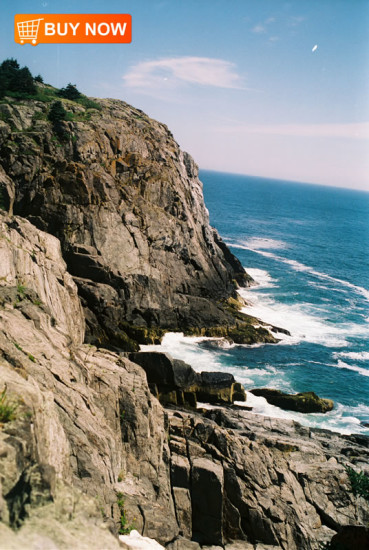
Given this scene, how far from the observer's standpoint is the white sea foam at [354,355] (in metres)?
48.0

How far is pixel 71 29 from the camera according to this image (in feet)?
58.9

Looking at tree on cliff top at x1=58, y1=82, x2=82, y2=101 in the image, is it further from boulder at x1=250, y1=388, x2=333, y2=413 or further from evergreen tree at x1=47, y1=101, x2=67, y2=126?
boulder at x1=250, y1=388, x2=333, y2=413

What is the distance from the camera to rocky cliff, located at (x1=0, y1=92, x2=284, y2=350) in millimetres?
42625

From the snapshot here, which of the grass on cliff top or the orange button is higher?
the grass on cliff top

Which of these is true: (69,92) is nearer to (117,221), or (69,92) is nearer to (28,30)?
(117,221)

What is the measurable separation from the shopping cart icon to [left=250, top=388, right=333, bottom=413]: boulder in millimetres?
31552

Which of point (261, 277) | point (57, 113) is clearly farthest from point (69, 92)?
point (261, 277)

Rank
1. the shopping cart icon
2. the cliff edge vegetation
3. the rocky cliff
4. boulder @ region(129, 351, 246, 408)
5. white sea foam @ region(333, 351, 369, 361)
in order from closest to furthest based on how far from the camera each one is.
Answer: the shopping cart icon < boulder @ region(129, 351, 246, 408) < the rocky cliff < the cliff edge vegetation < white sea foam @ region(333, 351, 369, 361)

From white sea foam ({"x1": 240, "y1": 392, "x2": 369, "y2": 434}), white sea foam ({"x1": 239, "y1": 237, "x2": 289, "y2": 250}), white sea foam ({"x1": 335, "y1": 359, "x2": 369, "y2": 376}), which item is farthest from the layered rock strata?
white sea foam ({"x1": 239, "y1": 237, "x2": 289, "y2": 250})

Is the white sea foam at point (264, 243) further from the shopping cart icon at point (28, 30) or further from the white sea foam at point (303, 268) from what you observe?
the shopping cart icon at point (28, 30)

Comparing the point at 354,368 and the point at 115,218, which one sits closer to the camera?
the point at 354,368

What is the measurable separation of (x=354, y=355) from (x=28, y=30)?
→ 46.3m

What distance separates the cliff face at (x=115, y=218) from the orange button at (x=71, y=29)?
82.0 feet

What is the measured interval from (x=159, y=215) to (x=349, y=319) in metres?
32.4
